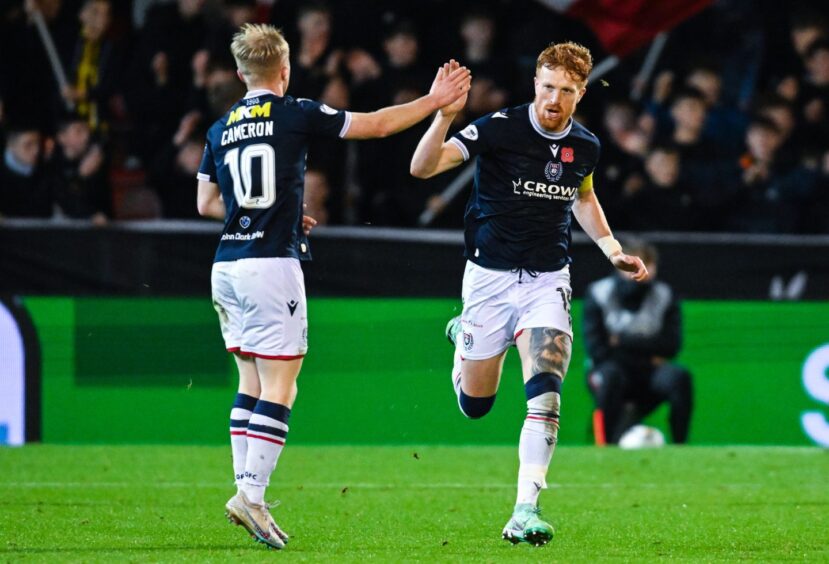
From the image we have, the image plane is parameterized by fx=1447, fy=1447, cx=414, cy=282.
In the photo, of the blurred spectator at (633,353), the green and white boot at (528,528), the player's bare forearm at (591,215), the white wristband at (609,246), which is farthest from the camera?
the blurred spectator at (633,353)

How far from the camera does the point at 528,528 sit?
591 centimetres

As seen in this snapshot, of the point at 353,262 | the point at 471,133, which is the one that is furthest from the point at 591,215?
the point at 353,262

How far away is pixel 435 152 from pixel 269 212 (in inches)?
30.5

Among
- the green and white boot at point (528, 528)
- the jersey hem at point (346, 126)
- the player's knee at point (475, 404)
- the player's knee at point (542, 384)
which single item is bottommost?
the green and white boot at point (528, 528)

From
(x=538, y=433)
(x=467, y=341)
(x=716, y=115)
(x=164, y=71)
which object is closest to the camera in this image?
(x=538, y=433)

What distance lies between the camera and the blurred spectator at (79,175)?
12031 mm

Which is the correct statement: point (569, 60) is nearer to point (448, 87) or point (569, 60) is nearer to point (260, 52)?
point (448, 87)

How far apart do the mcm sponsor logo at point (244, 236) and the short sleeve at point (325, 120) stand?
49 centimetres

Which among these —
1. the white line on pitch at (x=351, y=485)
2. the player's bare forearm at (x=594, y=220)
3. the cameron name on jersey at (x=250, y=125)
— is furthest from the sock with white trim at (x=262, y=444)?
the white line on pitch at (x=351, y=485)

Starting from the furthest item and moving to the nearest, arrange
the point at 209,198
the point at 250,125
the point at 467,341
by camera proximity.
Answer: the point at 467,341 < the point at 209,198 < the point at 250,125

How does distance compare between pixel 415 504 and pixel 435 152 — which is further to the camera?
pixel 415 504

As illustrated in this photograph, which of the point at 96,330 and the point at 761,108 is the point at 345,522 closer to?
the point at 96,330

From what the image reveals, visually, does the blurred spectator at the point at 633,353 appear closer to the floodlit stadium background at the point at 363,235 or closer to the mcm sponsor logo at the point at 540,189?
the floodlit stadium background at the point at 363,235

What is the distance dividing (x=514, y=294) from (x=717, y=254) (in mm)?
5616
